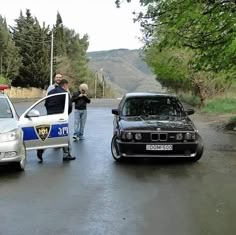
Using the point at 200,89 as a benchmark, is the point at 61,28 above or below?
Answer: above

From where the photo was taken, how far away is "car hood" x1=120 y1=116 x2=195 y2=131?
11102 millimetres

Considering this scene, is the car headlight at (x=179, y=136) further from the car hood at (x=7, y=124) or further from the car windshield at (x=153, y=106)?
the car hood at (x=7, y=124)

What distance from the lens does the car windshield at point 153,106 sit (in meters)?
12.5

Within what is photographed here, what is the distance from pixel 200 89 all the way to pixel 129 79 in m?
117

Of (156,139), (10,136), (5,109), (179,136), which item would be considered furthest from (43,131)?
(179,136)

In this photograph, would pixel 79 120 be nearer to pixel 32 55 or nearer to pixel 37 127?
pixel 37 127

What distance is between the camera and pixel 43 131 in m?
11.0

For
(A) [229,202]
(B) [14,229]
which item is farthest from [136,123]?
(B) [14,229]

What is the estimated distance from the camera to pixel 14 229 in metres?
6.14

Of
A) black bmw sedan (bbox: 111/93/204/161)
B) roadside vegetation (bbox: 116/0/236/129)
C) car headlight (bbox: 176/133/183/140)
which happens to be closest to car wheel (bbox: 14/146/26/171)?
black bmw sedan (bbox: 111/93/204/161)

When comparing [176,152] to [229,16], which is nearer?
[176,152]

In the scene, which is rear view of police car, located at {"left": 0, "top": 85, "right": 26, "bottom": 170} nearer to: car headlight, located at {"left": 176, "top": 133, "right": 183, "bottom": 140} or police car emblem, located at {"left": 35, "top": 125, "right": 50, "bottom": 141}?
police car emblem, located at {"left": 35, "top": 125, "right": 50, "bottom": 141}

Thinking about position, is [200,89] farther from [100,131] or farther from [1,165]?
[1,165]

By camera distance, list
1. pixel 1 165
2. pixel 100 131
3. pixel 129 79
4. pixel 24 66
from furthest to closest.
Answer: pixel 129 79, pixel 24 66, pixel 100 131, pixel 1 165
